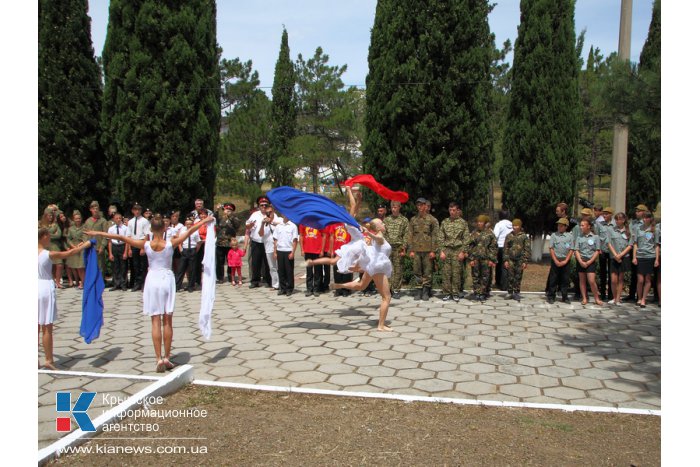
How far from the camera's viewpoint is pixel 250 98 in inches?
1193

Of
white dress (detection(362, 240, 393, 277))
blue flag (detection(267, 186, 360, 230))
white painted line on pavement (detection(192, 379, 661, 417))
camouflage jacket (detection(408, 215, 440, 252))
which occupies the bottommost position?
white painted line on pavement (detection(192, 379, 661, 417))

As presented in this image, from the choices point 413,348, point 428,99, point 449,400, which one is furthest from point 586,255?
point 449,400

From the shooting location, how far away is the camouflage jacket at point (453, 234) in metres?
11.0

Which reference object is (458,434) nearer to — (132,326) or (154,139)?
(132,326)

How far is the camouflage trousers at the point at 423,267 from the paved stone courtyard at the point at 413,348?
22.7 inches

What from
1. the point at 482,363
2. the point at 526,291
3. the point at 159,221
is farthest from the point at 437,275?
the point at 159,221

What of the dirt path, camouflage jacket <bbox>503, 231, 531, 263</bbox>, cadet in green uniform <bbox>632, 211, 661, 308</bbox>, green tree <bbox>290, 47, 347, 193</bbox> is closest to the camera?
the dirt path

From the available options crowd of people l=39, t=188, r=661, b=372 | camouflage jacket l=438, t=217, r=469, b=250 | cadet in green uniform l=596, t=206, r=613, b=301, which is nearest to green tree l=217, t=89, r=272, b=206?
crowd of people l=39, t=188, r=661, b=372

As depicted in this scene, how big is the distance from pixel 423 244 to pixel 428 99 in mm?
5126

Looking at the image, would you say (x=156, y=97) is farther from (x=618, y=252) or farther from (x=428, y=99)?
(x=618, y=252)

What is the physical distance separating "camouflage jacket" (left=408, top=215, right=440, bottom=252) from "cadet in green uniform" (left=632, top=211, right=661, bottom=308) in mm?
3827

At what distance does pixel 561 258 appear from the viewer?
10828mm

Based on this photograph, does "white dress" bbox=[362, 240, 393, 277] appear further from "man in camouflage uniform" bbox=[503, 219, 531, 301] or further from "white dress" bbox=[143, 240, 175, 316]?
"man in camouflage uniform" bbox=[503, 219, 531, 301]

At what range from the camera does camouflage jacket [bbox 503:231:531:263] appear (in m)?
10.9
